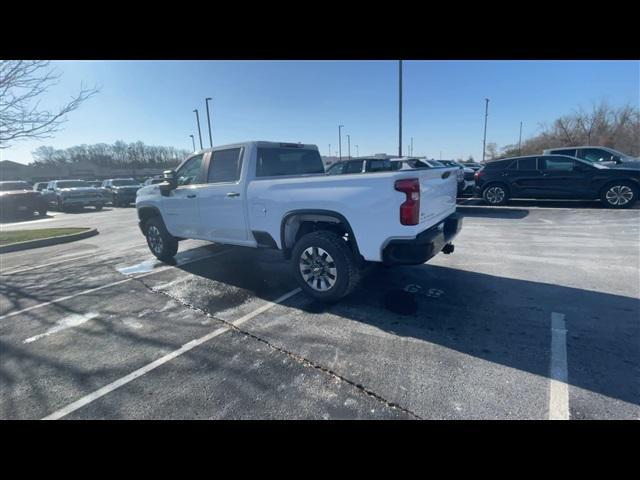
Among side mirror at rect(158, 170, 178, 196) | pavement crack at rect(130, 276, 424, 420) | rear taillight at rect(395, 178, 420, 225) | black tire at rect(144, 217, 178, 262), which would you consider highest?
side mirror at rect(158, 170, 178, 196)

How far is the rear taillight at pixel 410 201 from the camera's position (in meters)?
3.14

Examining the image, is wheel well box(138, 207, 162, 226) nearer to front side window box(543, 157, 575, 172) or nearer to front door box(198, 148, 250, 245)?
front door box(198, 148, 250, 245)

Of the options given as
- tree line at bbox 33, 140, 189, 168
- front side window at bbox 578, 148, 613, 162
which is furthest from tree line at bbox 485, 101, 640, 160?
tree line at bbox 33, 140, 189, 168

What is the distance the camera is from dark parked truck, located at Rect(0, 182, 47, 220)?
593 inches

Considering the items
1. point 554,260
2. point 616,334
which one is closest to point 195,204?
point 616,334

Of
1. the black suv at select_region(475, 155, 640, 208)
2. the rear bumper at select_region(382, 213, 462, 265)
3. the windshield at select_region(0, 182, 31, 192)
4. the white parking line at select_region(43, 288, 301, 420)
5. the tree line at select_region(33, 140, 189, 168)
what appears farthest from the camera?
the tree line at select_region(33, 140, 189, 168)

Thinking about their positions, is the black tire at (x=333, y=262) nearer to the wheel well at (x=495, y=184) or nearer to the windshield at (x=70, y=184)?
the wheel well at (x=495, y=184)

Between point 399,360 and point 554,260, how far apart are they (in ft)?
13.6

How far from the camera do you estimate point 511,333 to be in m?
3.05

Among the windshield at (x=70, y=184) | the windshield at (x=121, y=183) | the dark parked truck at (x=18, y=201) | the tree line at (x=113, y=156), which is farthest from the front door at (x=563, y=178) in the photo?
the tree line at (x=113, y=156)

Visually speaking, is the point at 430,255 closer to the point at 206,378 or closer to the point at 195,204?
the point at 206,378

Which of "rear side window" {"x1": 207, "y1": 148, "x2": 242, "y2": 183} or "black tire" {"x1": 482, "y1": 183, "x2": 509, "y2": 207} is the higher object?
"rear side window" {"x1": 207, "y1": 148, "x2": 242, "y2": 183}

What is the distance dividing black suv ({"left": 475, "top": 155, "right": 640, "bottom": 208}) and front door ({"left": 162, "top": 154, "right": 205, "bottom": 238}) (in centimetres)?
1003
